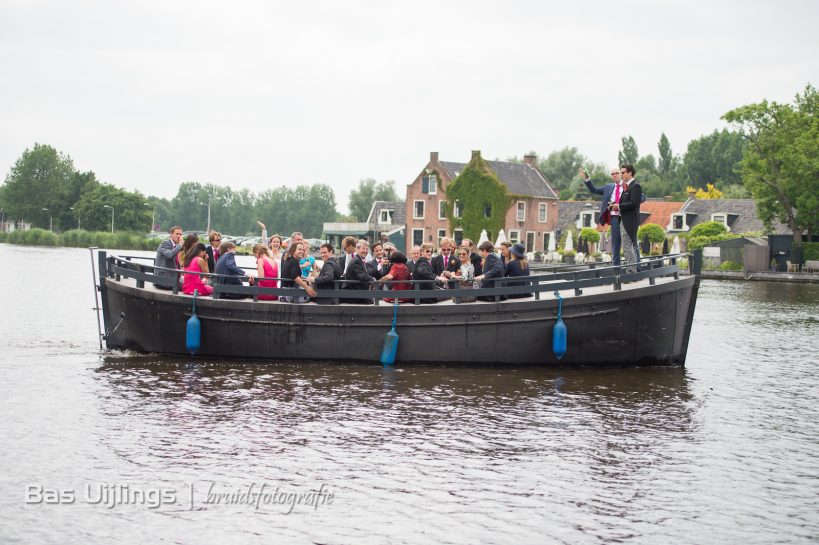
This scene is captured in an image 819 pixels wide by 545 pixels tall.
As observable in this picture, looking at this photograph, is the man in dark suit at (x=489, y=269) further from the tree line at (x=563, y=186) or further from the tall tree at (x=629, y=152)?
the tall tree at (x=629, y=152)

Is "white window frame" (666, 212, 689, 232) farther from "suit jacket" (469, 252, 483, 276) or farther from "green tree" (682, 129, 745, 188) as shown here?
"suit jacket" (469, 252, 483, 276)

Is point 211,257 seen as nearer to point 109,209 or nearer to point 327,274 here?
point 327,274

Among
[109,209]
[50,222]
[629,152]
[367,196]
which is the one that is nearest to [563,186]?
[629,152]

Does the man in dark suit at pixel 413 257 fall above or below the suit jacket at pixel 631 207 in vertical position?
below

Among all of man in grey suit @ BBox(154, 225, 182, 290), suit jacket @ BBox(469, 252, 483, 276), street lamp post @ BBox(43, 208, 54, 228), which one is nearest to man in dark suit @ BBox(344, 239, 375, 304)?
suit jacket @ BBox(469, 252, 483, 276)

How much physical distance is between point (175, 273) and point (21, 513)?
932 cm

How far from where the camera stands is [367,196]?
505 feet

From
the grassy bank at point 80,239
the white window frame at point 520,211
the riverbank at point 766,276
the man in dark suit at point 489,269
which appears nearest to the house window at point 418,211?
the white window frame at point 520,211

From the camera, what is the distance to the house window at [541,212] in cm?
8195

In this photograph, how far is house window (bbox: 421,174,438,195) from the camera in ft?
274

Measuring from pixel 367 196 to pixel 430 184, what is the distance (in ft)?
233

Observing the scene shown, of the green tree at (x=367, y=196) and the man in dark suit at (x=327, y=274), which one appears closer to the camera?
the man in dark suit at (x=327, y=274)

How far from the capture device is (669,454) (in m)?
11.0

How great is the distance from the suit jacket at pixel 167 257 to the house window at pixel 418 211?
67246mm
